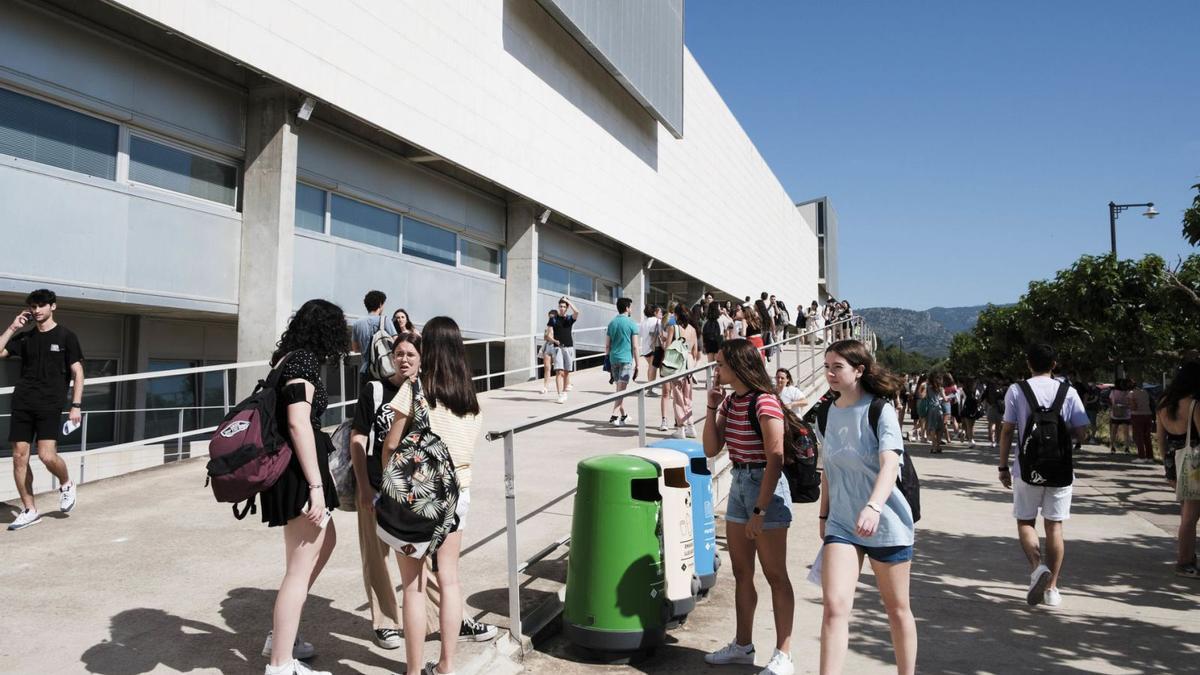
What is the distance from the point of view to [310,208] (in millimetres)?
14117

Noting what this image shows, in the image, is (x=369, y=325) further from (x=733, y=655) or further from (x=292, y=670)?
(x=733, y=655)

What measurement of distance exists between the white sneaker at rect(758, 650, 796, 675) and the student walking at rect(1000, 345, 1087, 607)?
8.79ft

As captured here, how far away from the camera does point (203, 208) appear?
12.0 meters

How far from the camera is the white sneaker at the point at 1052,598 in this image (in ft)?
19.2

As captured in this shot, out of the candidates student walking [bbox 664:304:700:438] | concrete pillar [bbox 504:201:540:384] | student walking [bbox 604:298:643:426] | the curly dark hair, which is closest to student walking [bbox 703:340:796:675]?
the curly dark hair

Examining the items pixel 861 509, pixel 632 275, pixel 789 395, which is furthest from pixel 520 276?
pixel 861 509

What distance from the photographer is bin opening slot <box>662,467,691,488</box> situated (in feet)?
15.1

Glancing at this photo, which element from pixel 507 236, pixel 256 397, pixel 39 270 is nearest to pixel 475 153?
pixel 507 236

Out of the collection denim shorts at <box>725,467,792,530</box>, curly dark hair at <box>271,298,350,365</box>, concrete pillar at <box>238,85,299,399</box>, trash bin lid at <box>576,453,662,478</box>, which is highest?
concrete pillar at <box>238,85,299,399</box>

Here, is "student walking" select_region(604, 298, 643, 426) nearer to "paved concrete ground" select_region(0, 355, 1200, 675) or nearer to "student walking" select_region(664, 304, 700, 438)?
"student walking" select_region(664, 304, 700, 438)

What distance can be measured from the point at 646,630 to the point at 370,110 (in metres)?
12.2

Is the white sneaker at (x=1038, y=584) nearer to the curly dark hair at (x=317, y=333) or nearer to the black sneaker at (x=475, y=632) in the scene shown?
the black sneaker at (x=475, y=632)

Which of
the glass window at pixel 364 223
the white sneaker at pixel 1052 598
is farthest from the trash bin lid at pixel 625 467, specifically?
the glass window at pixel 364 223

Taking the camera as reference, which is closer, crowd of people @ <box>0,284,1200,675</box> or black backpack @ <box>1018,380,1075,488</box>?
crowd of people @ <box>0,284,1200,675</box>
